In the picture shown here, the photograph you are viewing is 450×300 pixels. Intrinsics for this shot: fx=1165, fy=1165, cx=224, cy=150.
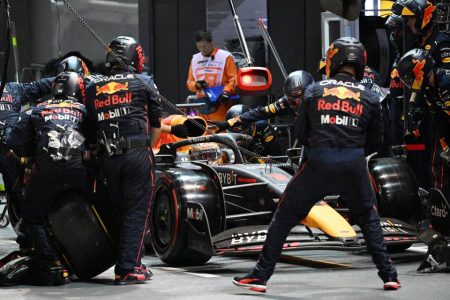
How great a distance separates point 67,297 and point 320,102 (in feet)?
8.63

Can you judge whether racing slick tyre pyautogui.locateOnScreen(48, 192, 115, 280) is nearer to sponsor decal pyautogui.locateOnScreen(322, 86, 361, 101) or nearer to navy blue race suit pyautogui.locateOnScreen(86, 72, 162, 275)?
navy blue race suit pyautogui.locateOnScreen(86, 72, 162, 275)

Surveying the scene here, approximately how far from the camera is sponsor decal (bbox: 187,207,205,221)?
11.1 meters

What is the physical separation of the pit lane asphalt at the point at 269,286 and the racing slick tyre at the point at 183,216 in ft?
0.54

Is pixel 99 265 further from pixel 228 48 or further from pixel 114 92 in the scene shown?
pixel 228 48

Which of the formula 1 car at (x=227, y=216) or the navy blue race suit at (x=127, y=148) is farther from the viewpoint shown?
the formula 1 car at (x=227, y=216)

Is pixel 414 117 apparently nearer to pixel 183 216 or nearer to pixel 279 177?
pixel 279 177

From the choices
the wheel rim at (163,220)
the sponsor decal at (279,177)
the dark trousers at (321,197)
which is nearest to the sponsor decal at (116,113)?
the wheel rim at (163,220)

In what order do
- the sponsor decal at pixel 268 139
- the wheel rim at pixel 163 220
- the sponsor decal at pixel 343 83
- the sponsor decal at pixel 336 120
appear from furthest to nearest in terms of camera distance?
the sponsor decal at pixel 268 139
the wheel rim at pixel 163 220
the sponsor decal at pixel 343 83
the sponsor decal at pixel 336 120

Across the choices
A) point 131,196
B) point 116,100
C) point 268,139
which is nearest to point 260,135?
point 268,139

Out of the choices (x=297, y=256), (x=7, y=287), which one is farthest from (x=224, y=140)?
(x=7, y=287)

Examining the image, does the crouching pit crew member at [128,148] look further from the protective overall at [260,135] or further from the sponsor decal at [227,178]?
the protective overall at [260,135]

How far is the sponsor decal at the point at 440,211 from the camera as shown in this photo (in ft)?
36.0

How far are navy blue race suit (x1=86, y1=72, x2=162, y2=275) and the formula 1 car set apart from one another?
0.89m

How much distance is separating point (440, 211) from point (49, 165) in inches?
145
